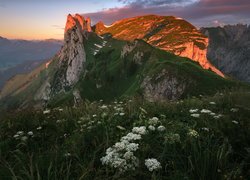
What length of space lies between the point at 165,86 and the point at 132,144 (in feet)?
213

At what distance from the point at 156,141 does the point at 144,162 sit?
2.87ft

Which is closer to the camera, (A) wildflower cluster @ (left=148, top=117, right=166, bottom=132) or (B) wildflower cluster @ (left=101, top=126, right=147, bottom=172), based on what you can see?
(B) wildflower cluster @ (left=101, top=126, right=147, bottom=172)

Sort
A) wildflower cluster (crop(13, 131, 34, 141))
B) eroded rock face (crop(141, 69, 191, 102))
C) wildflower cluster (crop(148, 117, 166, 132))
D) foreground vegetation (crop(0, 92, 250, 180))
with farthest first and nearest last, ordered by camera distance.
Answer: eroded rock face (crop(141, 69, 191, 102)) < wildflower cluster (crop(13, 131, 34, 141)) < wildflower cluster (crop(148, 117, 166, 132)) < foreground vegetation (crop(0, 92, 250, 180))

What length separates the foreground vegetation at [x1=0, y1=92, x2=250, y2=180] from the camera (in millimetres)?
6336

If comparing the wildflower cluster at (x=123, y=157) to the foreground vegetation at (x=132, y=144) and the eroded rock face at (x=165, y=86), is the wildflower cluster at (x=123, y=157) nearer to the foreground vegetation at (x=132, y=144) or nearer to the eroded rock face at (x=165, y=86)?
the foreground vegetation at (x=132, y=144)

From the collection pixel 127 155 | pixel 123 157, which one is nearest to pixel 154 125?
pixel 123 157

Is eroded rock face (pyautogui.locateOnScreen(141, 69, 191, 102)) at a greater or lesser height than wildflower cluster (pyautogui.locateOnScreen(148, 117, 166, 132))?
lesser

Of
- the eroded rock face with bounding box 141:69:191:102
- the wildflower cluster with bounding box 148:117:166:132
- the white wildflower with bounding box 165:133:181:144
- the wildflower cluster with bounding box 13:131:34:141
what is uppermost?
the white wildflower with bounding box 165:133:181:144

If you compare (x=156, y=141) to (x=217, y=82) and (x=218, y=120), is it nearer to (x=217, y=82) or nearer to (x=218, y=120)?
(x=218, y=120)

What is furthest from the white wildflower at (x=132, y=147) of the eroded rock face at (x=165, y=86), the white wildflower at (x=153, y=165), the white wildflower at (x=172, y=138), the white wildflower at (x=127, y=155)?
the eroded rock face at (x=165, y=86)

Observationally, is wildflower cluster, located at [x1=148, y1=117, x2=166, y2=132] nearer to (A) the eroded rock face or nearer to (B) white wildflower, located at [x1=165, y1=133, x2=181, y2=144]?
(B) white wildflower, located at [x1=165, y1=133, x2=181, y2=144]

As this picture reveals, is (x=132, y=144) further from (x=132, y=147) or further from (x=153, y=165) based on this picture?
(x=153, y=165)

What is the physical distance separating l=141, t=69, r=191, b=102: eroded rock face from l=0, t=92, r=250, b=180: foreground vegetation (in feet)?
182

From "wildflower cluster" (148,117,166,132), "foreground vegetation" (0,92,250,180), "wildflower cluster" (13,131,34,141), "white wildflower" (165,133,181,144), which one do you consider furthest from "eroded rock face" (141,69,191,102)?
"white wildflower" (165,133,181,144)
